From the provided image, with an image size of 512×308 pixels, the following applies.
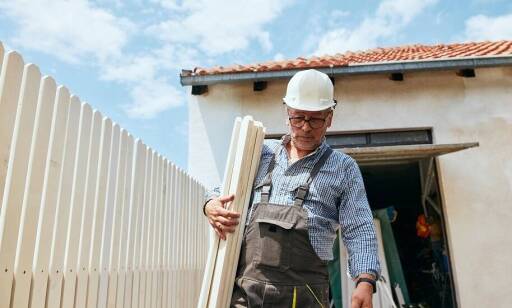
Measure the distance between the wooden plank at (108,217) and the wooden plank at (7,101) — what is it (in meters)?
0.93

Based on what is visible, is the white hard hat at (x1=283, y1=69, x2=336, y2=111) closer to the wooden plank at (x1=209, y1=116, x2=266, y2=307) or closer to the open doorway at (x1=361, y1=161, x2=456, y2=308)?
the wooden plank at (x1=209, y1=116, x2=266, y2=307)

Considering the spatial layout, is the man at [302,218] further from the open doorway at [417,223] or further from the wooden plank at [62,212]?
the open doorway at [417,223]

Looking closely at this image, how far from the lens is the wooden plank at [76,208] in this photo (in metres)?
2.34

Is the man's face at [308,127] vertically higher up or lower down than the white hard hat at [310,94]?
lower down

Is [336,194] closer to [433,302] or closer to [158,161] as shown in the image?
[158,161]

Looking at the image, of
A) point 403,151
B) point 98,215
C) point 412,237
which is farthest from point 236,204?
point 412,237

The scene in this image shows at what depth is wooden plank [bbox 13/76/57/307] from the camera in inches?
76.1

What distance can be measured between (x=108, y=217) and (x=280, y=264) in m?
1.37

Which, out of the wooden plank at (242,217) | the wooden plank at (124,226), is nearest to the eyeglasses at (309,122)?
the wooden plank at (242,217)

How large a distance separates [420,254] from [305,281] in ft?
22.8

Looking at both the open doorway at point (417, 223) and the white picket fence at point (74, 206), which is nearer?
the white picket fence at point (74, 206)

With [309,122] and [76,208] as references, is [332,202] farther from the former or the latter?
[76,208]

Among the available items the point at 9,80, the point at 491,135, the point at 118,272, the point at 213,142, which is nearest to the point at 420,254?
the point at 491,135

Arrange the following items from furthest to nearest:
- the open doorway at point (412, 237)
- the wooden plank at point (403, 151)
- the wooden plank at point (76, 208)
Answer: the open doorway at point (412, 237) < the wooden plank at point (403, 151) < the wooden plank at point (76, 208)
